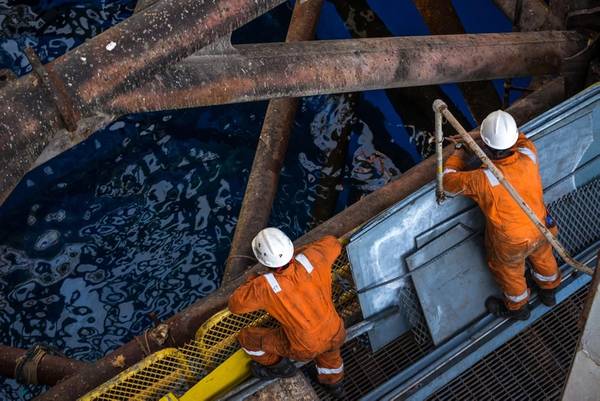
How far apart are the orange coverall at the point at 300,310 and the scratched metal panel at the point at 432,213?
0.29m

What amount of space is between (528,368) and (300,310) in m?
1.86

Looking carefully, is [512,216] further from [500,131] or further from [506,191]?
[500,131]

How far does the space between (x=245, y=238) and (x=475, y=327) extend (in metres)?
2.07

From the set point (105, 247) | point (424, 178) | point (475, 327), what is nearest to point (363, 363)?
point (475, 327)

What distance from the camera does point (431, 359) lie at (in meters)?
5.84

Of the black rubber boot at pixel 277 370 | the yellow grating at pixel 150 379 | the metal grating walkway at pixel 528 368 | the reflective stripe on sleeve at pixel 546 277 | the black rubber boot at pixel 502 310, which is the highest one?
the reflective stripe on sleeve at pixel 546 277

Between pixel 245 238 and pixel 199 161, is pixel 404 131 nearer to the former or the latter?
pixel 199 161

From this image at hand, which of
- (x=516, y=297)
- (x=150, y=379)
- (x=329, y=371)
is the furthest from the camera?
(x=516, y=297)

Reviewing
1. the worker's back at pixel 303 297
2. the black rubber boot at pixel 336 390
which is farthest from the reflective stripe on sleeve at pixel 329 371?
the worker's back at pixel 303 297

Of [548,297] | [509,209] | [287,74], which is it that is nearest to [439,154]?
[509,209]

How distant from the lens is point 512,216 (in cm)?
561

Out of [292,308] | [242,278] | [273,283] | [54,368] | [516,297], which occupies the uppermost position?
[516,297]

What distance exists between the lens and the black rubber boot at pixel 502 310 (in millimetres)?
5980

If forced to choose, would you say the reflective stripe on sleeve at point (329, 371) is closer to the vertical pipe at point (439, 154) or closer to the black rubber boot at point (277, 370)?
the black rubber boot at point (277, 370)
